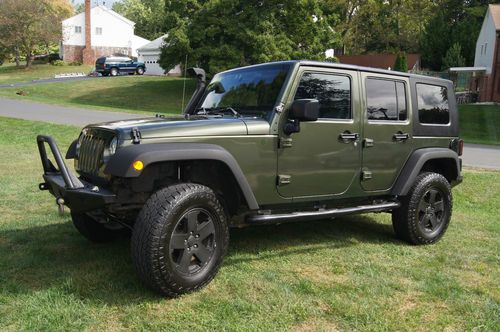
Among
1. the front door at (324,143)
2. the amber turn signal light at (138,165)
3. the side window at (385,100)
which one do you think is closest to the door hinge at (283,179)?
the front door at (324,143)

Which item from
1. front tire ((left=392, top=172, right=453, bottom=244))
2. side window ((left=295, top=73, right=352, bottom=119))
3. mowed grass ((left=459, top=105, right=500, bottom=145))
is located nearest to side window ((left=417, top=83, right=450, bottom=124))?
front tire ((left=392, top=172, right=453, bottom=244))

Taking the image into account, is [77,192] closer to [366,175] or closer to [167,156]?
[167,156]

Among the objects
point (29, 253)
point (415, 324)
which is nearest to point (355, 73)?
point (415, 324)

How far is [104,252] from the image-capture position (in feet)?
15.9

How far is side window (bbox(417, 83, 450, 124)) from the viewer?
18.4ft

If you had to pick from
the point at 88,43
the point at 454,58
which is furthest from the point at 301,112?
the point at 88,43

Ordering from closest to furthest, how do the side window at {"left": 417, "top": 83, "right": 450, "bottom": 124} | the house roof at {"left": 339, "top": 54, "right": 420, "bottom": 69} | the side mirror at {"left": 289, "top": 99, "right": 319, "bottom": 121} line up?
the side mirror at {"left": 289, "top": 99, "right": 319, "bottom": 121} < the side window at {"left": 417, "top": 83, "right": 450, "bottom": 124} < the house roof at {"left": 339, "top": 54, "right": 420, "bottom": 69}

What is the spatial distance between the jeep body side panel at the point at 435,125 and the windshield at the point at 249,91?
5.67 feet

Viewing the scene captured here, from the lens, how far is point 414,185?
17.6 feet

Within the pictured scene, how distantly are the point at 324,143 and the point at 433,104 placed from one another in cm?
183

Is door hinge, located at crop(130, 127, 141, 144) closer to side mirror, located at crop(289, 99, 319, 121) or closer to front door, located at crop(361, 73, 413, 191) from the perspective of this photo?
side mirror, located at crop(289, 99, 319, 121)

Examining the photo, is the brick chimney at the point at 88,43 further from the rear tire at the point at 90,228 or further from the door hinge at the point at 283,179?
the door hinge at the point at 283,179

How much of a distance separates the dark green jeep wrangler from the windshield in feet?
0.04

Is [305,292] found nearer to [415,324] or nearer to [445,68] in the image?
[415,324]
